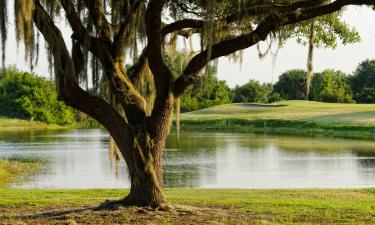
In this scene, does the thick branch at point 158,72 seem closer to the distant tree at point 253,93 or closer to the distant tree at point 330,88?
the distant tree at point 330,88

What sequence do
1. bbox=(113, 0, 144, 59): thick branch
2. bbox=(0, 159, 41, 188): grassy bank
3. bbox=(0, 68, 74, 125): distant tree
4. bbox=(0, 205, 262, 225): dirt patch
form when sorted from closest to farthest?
bbox=(0, 205, 262, 225): dirt patch → bbox=(113, 0, 144, 59): thick branch → bbox=(0, 159, 41, 188): grassy bank → bbox=(0, 68, 74, 125): distant tree

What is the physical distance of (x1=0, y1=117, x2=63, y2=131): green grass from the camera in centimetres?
7531

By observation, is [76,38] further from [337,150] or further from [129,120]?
[337,150]

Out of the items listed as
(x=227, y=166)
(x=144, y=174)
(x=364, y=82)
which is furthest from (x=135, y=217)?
(x=364, y=82)

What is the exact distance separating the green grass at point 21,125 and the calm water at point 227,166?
36.0 m

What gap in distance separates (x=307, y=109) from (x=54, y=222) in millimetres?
69668

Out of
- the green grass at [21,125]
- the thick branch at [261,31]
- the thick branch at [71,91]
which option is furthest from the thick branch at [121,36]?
the green grass at [21,125]

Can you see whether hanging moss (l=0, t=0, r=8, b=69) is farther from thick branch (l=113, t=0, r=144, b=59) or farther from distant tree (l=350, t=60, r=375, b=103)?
distant tree (l=350, t=60, r=375, b=103)

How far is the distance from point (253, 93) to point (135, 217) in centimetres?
9862

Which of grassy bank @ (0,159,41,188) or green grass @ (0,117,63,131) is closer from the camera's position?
grassy bank @ (0,159,41,188)

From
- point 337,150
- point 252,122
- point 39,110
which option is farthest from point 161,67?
point 39,110

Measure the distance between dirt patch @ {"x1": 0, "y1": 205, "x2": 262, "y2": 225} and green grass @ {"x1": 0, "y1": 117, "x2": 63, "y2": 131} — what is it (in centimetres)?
6671

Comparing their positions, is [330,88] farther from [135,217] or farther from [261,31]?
[135,217]

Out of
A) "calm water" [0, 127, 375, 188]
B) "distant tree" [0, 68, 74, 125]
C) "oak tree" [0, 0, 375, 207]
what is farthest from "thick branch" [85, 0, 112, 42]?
"distant tree" [0, 68, 74, 125]
